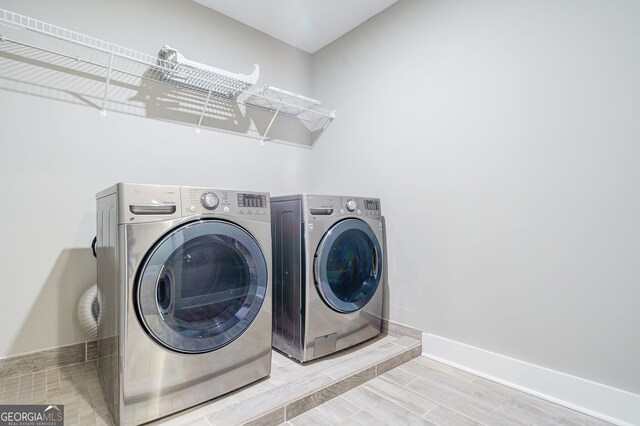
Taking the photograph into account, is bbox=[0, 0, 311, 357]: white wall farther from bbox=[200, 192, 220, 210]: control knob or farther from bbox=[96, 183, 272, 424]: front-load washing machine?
bbox=[200, 192, 220, 210]: control knob

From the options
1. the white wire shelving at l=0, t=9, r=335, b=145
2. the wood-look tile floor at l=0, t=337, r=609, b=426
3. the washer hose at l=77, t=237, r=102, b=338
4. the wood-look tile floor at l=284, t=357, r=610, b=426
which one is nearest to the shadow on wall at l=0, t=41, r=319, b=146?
the white wire shelving at l=0, t=9, r=335, b=145

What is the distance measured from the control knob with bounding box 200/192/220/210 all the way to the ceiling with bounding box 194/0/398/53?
5.34 feet

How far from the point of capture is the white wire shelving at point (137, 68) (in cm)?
161

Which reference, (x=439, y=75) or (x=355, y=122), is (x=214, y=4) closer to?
(x=355, y=122)

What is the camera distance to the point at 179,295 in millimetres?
1347

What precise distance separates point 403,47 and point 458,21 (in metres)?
0.39

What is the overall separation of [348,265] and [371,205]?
1.42 ft

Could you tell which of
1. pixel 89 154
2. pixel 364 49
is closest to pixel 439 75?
pixel 364 49

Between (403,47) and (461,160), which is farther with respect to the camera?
(403,47)

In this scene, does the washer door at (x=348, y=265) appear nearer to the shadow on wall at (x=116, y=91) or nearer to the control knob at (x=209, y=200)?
the control knob at (x=209, y=200)

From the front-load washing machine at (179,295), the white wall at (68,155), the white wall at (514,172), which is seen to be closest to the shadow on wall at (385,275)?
the white wall at (514,172)

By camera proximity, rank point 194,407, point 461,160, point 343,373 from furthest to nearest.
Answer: point 461,160 < point 343,373 < point 194,407

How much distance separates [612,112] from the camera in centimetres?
139

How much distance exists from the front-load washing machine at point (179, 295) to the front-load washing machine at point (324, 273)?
0.25 metres
